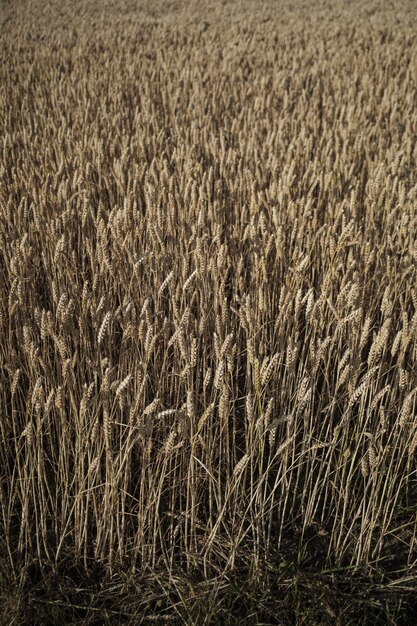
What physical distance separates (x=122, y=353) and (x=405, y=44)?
19.8 feet

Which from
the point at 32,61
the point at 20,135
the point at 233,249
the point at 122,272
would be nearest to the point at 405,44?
the point at 32,61

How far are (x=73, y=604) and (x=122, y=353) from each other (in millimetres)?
552

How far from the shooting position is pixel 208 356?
62.5 inches

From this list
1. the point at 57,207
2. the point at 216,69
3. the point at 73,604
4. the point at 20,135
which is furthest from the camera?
the point at 216,69

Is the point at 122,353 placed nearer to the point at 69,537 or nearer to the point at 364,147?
the point at 69,537

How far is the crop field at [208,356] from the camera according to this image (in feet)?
3.89

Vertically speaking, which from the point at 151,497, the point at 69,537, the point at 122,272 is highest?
the point at 122,272

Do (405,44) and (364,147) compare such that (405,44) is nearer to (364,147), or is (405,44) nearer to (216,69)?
(216,69)

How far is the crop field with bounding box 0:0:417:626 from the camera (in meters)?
1.18

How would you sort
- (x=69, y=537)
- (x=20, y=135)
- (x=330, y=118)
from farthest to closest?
(x=330, y=118) < (x=20, y=135) < (x=69, y=537)

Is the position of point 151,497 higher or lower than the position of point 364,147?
lower

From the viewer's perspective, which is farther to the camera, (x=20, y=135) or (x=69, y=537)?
(x=20, y=135)

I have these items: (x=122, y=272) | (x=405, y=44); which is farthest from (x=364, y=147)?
(x=405, y=44)

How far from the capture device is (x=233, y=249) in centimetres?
201
